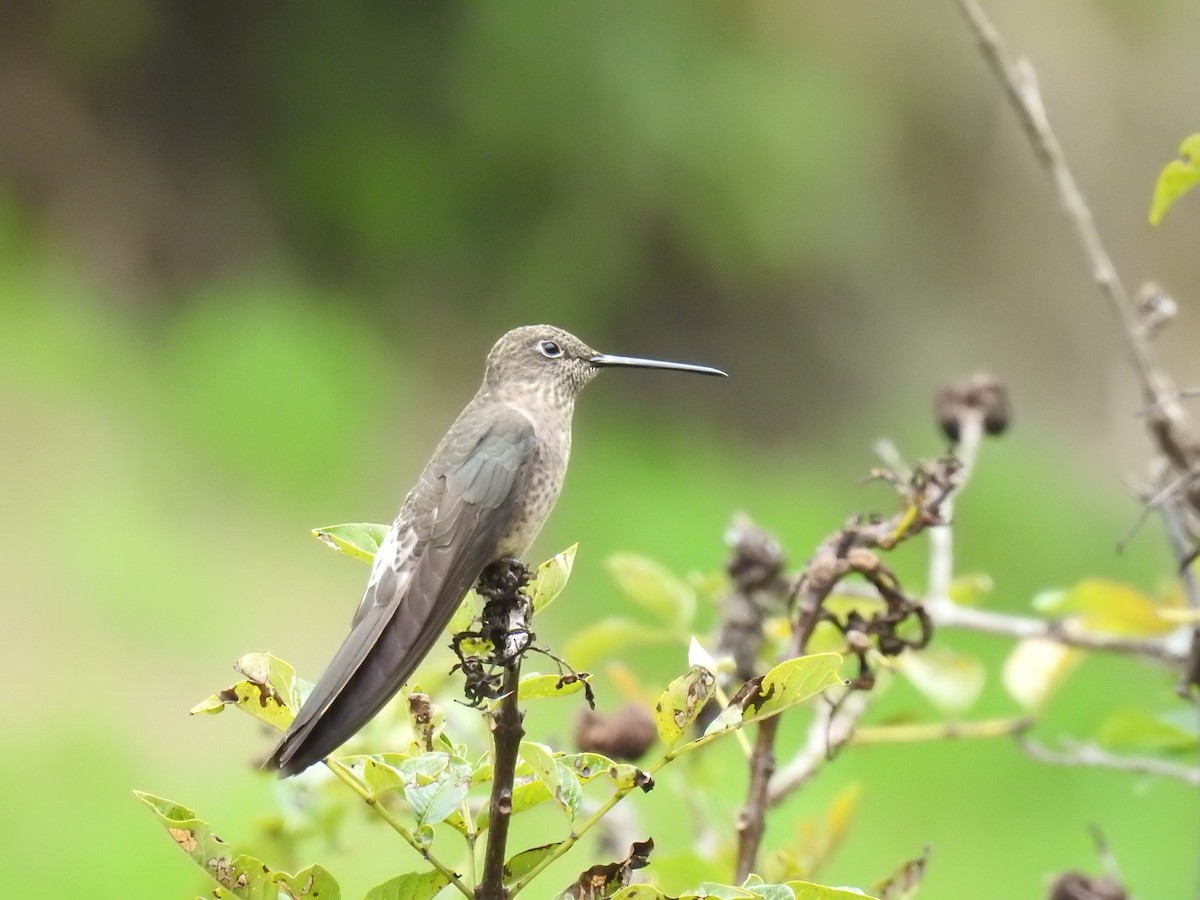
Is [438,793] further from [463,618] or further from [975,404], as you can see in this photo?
[975,404]

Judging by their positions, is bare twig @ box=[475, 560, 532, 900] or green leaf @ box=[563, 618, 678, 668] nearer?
bare twig @ box=[475, 560, 532, 900]

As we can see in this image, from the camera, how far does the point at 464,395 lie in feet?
19.2

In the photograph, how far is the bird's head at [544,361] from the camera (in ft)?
5.69

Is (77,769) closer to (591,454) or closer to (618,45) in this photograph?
(591,454)

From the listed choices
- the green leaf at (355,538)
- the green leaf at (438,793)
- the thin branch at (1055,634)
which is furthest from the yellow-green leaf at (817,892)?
the thin branch at (1055,634)

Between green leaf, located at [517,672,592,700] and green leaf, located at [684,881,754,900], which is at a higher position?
green leaf, located at [517,672,592,700]

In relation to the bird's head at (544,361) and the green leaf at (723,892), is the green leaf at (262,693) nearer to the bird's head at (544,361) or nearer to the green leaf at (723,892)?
the green leaf at (723,892)

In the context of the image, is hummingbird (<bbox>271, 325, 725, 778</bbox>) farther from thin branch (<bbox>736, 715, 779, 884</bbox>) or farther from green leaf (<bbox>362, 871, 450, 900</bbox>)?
thin branch (<bbox>736, 715, 779, 884</bbox>)

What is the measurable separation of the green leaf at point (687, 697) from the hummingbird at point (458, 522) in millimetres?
220

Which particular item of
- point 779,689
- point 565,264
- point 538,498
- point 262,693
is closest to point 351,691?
point 262,693

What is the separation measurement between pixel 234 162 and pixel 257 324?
2.53 feet

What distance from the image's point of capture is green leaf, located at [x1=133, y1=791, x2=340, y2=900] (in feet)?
3.05

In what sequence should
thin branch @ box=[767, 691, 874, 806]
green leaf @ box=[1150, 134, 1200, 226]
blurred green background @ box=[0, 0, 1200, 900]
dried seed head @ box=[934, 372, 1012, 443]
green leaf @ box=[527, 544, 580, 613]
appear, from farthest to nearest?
blurred green background @ box=[0, 0, 1200, 900] → dried seed head @ box=[934, 372, 1012, 443] → thin branch @ box=[767, 691, 874, 806] → green leaf @ box=[1150, 134, 1200, 226] → green leaf @ box=[527, 544, 580, 613]

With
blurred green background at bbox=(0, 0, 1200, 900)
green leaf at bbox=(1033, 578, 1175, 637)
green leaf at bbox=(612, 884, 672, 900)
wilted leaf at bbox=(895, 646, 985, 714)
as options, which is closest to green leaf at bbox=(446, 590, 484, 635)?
green leaf at bbox=(612, 884, 672, 900)
